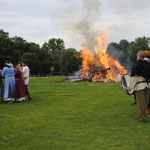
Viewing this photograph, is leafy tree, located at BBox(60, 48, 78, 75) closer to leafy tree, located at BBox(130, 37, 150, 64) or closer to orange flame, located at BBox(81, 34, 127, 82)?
leafy tree, located at BBox(130, 37, 150, 64)

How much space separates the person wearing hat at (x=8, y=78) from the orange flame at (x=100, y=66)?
19.6 meters

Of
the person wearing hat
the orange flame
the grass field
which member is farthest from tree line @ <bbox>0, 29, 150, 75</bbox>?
the grass field

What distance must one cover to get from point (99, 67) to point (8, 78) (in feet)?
69.9

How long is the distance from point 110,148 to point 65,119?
3160mm

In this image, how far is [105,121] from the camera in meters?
7.93

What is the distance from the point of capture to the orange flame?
3269cm

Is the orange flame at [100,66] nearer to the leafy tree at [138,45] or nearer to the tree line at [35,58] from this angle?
the tree line at [35,58]

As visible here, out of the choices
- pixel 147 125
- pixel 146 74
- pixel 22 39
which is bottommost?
pixel 147 125

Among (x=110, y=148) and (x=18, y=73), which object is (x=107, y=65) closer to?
(x=18, y=73)

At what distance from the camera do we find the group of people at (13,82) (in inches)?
524

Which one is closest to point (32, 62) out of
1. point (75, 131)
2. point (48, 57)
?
point (48, 57)

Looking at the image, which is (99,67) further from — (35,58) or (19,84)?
(35,58)

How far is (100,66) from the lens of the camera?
33.6 meters

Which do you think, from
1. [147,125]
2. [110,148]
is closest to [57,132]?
[110,148]
